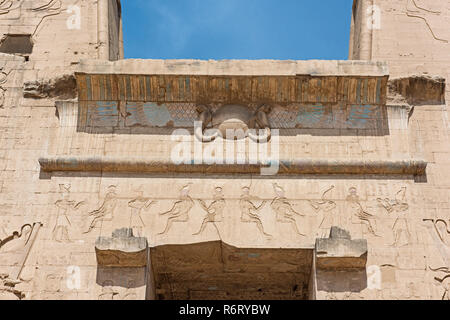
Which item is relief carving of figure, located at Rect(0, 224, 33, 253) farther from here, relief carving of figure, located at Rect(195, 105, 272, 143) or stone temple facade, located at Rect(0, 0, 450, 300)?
relief carving of figure, located at Rect(195, 105, 272, 143)

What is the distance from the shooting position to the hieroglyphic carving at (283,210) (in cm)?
1421

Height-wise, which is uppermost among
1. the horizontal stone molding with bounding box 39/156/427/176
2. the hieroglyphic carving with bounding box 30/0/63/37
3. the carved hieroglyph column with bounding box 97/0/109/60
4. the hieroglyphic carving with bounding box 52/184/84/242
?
the hieroglyphic carving with bounding box 30/0/63/37

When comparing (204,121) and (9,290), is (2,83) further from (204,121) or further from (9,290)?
(9,290)

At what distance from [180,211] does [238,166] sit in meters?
1.29

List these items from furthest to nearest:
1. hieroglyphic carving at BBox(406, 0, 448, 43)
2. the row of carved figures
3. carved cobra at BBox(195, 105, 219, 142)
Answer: hieroglyphic carving at BBox(406, 0, 448, 43), carved cobra at BBox(195, 105, 219, 142), the row of carved figures

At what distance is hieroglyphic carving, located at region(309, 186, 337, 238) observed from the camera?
14156 millimetres

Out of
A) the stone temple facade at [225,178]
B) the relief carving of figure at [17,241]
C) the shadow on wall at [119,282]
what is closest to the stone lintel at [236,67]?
the stone temple facade at [225,178]

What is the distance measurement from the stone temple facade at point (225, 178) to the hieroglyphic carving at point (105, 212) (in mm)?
34

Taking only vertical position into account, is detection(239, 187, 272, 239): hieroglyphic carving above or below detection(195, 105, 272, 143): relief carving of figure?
below

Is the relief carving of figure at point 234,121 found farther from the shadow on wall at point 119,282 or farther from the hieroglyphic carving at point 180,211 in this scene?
the shadow on wall at point 119,282

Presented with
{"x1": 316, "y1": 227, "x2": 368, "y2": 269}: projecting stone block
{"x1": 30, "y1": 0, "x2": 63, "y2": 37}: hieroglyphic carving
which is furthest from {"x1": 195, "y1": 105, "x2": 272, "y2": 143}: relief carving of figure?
{"x1": 30, "y1": 0, "x2": 63, "y2": 37}: hieroglyphic carving

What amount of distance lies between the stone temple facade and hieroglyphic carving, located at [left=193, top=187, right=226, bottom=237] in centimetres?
2

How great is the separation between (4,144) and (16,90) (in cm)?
124
